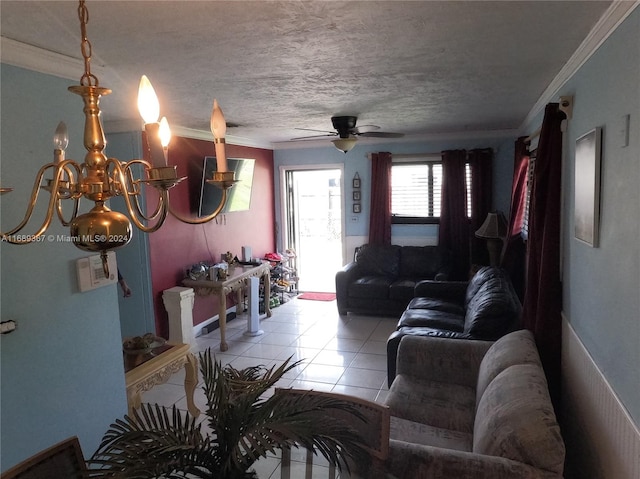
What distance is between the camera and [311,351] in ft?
15.6

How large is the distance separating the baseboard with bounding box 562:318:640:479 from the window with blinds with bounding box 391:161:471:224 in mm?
3696

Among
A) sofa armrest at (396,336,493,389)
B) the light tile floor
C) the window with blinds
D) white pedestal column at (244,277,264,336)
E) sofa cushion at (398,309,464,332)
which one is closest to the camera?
sofa armrest at (396,336,493,389)

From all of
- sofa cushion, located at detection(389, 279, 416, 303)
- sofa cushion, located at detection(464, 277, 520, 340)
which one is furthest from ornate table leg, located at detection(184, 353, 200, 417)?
sofa cushion, located at detection(389, 279, 416, 303)

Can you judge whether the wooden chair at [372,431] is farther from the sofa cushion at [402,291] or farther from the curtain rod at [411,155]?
the curtain rod at [411,155]

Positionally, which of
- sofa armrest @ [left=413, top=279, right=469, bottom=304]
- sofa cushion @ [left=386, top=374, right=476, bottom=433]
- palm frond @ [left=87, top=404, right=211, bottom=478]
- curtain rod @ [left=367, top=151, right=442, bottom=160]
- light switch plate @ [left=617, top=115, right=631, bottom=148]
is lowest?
sofa cushion @ [left=386, top=374, right=476, bottom=433]

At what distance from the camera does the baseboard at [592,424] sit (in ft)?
5.47

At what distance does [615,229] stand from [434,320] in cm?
244

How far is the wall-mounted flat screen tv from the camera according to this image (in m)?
5.11

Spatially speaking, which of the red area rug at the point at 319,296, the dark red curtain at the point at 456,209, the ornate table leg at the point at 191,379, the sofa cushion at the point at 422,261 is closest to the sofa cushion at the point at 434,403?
the ornate table leg at the point at 191,379

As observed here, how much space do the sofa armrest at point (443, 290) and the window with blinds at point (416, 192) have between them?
1555mm

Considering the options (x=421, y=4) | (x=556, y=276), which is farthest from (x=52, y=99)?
A: (x=556, y=276)

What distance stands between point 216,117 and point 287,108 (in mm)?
2767

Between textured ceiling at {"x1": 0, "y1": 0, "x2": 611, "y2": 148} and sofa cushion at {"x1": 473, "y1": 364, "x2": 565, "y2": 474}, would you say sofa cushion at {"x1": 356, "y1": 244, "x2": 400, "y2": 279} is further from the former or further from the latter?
sofa cushion at {"x1": 473, "y1": 364, "x2": 565, "y2": 474}

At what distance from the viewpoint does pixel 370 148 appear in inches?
260
